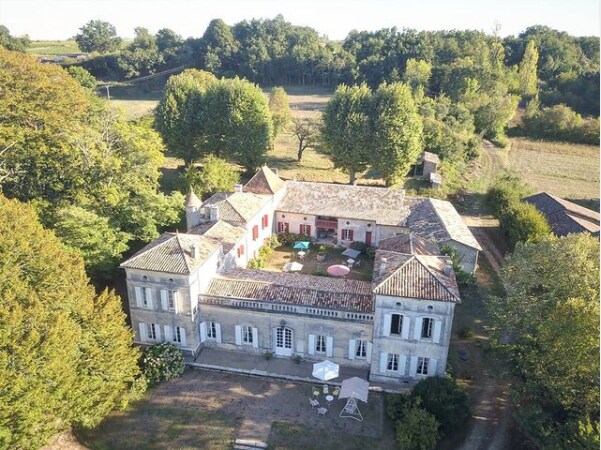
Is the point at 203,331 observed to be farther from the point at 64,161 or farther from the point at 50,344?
the point at 64,161

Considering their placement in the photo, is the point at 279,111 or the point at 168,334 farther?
the point at 279,111

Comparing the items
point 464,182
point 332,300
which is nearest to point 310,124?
point 464,182

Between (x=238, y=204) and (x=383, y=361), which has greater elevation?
(x=238, y=204)

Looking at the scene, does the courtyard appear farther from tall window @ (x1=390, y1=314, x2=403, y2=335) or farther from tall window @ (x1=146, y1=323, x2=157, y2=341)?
tall window @ (x1=390, y1=314, x2=403, y2=335)

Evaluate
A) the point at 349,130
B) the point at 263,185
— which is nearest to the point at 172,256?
the point at 263,185

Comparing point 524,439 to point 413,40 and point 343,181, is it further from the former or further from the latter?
point 413,40

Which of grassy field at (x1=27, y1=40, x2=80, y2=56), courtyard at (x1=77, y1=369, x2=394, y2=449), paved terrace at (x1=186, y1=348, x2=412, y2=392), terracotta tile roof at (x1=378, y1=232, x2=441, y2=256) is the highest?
grassy field at (x1=27, y1=40, x2=80, y2=56)

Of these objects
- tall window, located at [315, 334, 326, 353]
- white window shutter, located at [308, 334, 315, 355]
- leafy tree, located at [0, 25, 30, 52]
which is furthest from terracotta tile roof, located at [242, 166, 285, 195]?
leafy tree, located at [0, 25, 30, 52]
